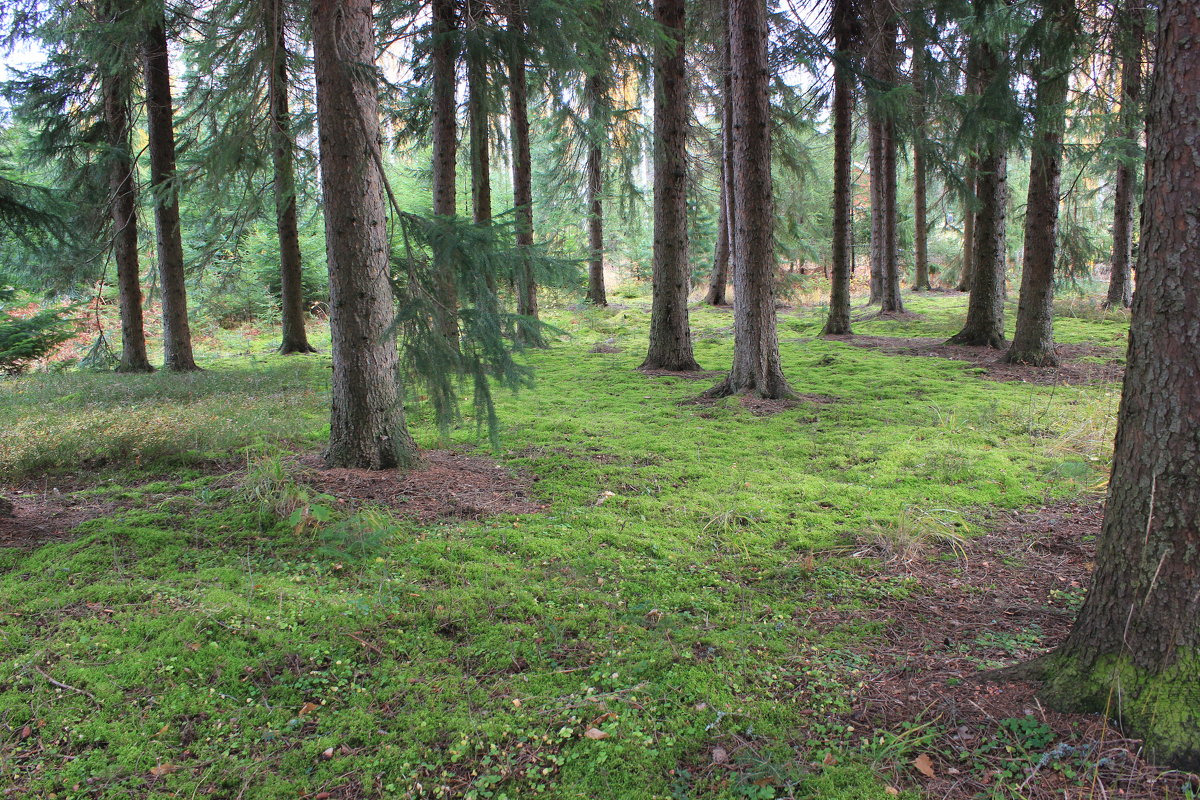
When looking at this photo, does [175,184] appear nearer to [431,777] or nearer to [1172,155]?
[431,777]

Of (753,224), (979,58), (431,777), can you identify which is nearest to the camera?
(431,777)

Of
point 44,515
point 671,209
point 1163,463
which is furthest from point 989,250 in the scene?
point 44,515

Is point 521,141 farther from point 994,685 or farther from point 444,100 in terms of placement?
point 994,685

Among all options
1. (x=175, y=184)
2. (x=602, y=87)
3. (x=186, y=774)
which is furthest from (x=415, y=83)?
(x=186, y=774)

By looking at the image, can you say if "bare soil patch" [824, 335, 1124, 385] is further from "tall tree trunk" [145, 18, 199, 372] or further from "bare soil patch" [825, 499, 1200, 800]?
"tall tree trunk" [145, 18, 199, 372]

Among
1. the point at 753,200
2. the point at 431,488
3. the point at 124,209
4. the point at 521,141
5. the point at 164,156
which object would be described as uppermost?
the point at 521,141

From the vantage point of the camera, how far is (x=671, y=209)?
967cm

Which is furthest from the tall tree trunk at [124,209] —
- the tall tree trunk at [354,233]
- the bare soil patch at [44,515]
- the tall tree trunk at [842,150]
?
the tall tree trunk at [842,150]

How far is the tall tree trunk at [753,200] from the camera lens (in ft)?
24.4

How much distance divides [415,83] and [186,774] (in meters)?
10.6

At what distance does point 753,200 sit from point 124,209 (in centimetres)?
1001

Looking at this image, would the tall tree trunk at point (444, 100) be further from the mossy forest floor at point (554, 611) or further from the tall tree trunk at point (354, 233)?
the mossy forest floor at point (554, 611)

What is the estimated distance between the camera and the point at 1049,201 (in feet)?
30.0

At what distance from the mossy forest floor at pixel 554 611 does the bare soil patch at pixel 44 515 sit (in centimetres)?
4
